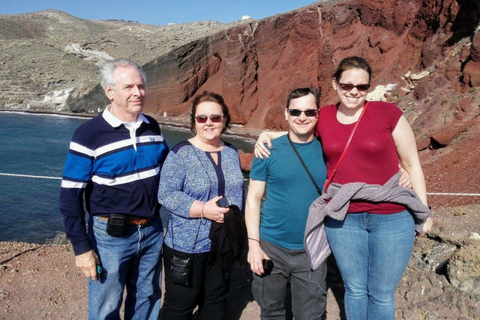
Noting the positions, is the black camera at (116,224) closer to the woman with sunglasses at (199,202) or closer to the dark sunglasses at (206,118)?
→ the woman with sunglasses at (199,202)

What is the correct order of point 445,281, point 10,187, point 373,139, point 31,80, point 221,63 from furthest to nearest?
point 31,80
point 221,63
point 10,187
point 445,281
point 373,139

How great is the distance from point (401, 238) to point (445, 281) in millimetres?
1156

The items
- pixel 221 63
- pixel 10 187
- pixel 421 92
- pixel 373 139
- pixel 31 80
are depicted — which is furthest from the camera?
pixel 31 80

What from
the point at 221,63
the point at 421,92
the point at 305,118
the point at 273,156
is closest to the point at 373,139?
the point at 305,118

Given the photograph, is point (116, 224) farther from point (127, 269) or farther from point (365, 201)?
point (365, 201)

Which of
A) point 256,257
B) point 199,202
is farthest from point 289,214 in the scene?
point 199,202

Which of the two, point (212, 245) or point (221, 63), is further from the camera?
point (221, 63)

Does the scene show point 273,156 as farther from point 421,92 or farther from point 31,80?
point 31,80

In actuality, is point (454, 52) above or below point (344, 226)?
above

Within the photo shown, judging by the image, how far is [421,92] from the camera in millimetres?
19406

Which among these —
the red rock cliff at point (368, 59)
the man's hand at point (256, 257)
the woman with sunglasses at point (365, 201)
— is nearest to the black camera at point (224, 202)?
the man's hand at point (256, 257)

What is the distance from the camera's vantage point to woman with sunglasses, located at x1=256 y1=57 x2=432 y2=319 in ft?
8.18

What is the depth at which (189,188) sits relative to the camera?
275 cm

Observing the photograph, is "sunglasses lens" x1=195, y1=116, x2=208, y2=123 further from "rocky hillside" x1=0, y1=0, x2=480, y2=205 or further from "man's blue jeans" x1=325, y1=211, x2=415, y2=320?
"rocky hillside" x1=0, y1=0, x2=480, y2=205
